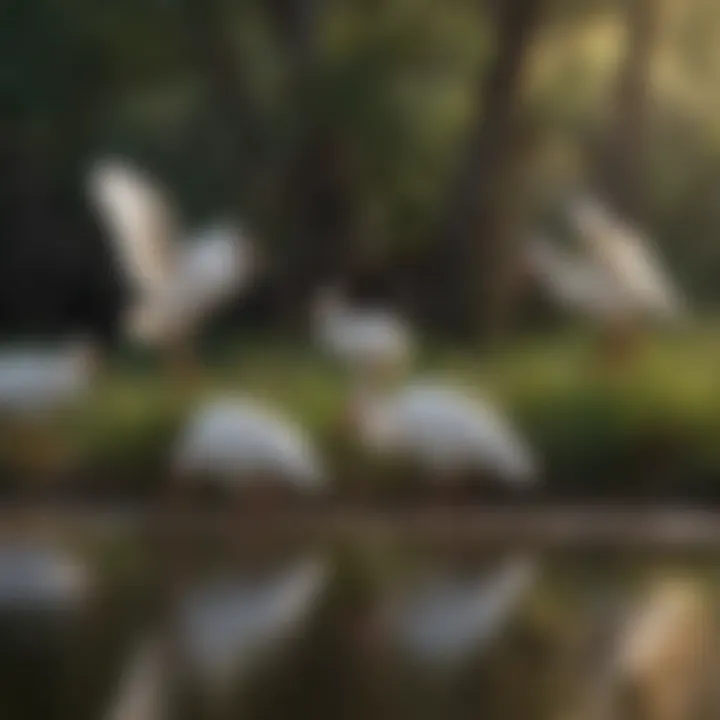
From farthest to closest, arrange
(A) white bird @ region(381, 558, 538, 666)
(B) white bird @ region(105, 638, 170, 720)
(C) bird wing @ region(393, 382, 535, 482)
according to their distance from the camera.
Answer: (C) bird wing @ region(393, 382, 535, 482) → (A) white bird @ region(381, 558, 538, 666) → (B) white bird @ region(105, 638, 170, 720)

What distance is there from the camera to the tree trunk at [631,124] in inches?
47.5

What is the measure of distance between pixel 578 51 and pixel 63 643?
0.69m

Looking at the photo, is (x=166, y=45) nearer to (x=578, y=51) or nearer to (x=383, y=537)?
(x=578, y=51)

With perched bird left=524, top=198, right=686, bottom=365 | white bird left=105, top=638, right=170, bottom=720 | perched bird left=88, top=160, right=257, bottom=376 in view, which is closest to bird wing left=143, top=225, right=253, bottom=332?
perched bird left=88, top=160, right=257, bottom=376

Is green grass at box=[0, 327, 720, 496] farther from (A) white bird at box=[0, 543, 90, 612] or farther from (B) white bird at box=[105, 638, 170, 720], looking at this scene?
(B) white bird at box=[105, 638, 170, 720]

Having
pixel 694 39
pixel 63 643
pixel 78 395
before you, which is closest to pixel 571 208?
pixel 694 39

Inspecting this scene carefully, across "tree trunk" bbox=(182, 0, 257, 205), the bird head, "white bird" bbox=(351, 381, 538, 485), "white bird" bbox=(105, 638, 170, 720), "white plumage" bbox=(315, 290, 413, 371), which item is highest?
"tree trunk" bbox=(182, 0, 257, 205)

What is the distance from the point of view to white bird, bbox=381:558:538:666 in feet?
3.05

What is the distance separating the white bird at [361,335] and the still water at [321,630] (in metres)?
0.17

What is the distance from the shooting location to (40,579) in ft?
3.52

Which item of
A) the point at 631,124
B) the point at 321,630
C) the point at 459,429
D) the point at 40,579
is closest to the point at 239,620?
the point at 321,630

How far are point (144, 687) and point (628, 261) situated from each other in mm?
593

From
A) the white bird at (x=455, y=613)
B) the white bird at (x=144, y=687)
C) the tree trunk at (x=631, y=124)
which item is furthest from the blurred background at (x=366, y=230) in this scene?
the white bird at (x=144, y=687)

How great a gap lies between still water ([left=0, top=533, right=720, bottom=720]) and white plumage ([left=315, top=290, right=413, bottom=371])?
17 centimetres
